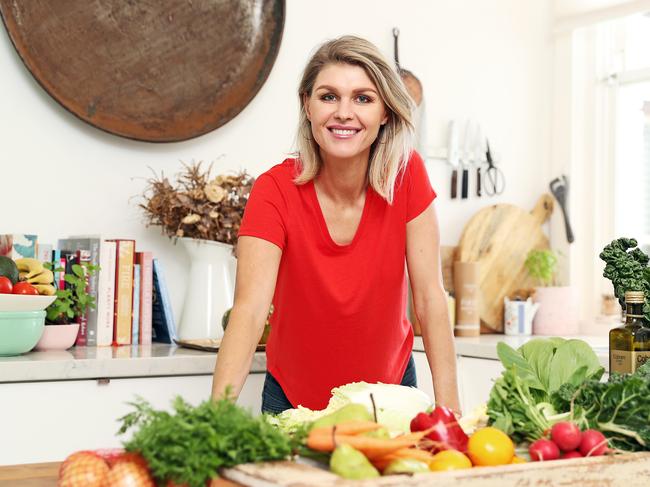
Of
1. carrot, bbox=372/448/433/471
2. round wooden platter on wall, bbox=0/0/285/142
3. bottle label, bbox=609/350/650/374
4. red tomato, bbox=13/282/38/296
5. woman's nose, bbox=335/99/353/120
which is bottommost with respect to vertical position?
carrot, bbox=372/448/433/471

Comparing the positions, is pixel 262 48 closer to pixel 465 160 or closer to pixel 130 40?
pixel 130 40

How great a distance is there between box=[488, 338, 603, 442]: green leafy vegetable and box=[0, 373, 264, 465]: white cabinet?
113 cm

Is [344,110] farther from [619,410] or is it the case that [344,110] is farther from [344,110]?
[619,410]

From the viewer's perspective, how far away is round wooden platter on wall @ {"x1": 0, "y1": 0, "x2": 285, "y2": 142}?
280 centimetres

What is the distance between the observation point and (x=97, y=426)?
2451mm

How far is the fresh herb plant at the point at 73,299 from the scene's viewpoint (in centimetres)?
266

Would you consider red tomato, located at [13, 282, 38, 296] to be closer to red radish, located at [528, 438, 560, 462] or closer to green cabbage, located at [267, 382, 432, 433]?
green cabbage, located at [267, 382, 432, 433]

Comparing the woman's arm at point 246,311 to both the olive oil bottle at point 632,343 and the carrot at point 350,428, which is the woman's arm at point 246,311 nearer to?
the carrot at point 350,428

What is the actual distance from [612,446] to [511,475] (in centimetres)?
28

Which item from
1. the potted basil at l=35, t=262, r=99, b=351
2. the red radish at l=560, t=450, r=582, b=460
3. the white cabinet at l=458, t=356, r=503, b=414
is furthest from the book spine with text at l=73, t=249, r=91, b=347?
the red radish at l=560, t=450, r=582, b=460

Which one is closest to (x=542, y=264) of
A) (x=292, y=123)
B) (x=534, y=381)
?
(x=292, y=123)

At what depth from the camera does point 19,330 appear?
8.05 ft

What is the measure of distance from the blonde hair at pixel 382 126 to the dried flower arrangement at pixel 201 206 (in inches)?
32.0

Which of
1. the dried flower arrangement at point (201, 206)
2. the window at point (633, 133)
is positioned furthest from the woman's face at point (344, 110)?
the window at point (633, 133)
